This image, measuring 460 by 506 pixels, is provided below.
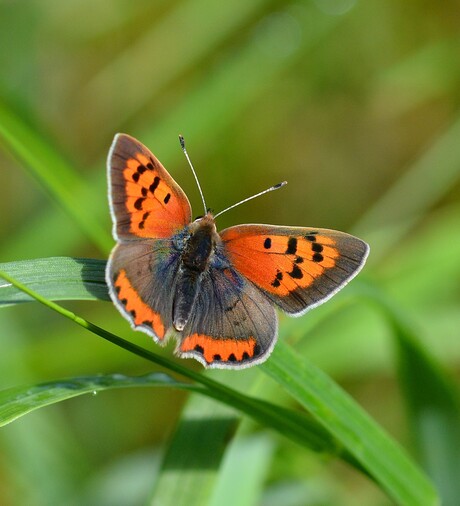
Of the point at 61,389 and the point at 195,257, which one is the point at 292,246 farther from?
the point at 61,389

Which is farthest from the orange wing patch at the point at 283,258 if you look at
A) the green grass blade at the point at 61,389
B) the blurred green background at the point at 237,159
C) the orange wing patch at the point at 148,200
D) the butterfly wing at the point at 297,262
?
the blurred green background at the point at 237,159

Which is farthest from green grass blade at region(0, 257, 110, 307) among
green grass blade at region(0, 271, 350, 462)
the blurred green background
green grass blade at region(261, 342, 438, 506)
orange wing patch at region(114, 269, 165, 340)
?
the blurred green background

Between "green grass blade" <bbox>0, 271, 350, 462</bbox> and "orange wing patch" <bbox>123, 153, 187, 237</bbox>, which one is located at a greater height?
"orange wing patch" <bbox>123, 153, 187, 237</bbox>

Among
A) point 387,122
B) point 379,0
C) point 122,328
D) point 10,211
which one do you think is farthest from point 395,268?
point 10,211

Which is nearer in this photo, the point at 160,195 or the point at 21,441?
the point at 160,195

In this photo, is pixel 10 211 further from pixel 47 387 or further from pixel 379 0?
pixel 47 387

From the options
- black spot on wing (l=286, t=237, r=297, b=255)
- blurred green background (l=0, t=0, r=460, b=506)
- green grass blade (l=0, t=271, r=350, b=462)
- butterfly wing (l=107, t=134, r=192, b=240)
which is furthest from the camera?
blurred green background (l=0, t=0, r=460, b=506)

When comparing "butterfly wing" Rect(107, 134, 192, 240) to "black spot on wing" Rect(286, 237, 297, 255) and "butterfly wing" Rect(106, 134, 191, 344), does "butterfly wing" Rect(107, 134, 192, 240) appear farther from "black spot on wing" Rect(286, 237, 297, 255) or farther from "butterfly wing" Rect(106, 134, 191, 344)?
"black spot on wing" Rect(286, 237, 297, 255)

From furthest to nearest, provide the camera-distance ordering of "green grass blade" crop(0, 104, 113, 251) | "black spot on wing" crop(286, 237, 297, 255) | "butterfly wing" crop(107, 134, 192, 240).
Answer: "green grass blade" crop(0, 104, 113, 251) < "black spot on wing" crop(286, 237, 297, 255) < "butterfly wing" crop(107, 134, 192, 240)
